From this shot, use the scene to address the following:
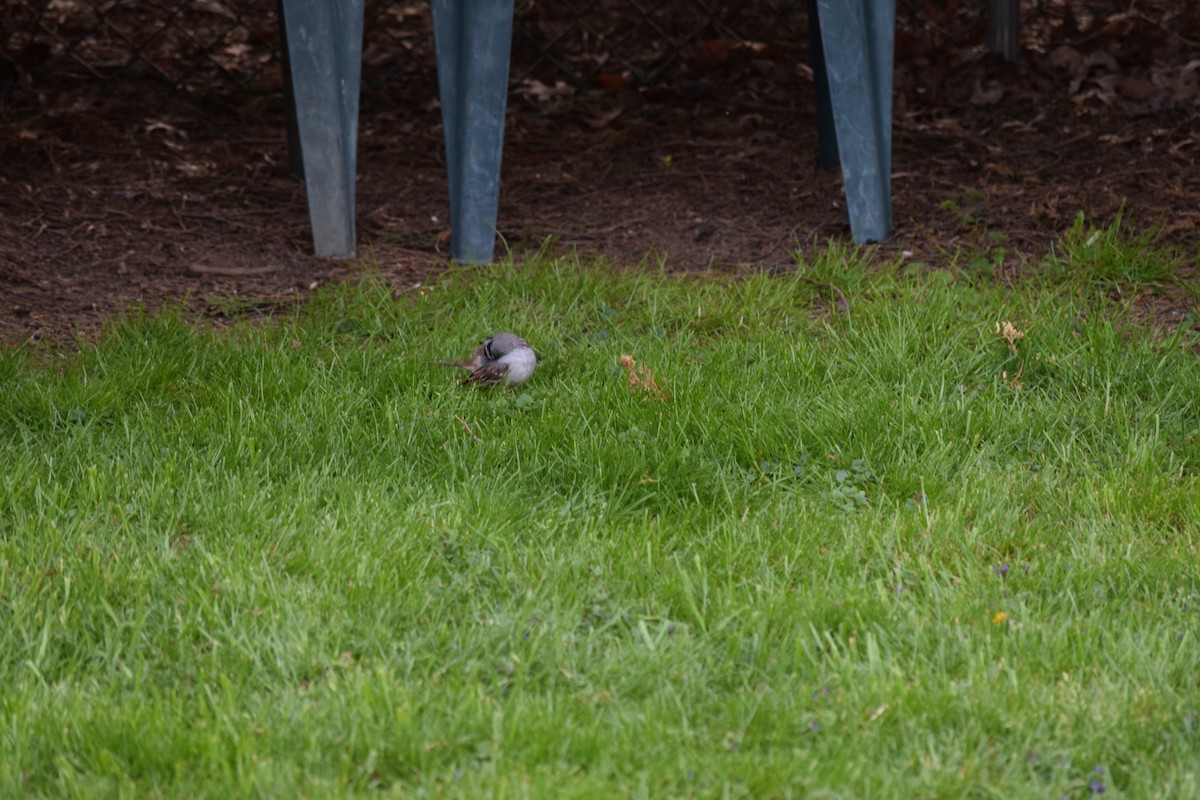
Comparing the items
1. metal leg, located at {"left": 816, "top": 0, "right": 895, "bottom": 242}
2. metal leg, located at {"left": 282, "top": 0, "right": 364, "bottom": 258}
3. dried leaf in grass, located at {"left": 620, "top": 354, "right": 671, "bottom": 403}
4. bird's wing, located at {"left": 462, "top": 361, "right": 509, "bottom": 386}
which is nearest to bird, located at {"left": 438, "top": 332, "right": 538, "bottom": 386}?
bird's wing, located at {"left": 462, "top": 361, "right": 509, "bottom": 386}

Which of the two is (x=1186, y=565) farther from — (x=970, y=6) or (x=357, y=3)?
(x=970, y=6)

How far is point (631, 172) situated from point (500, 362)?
7.51 ft

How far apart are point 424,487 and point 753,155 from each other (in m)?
3.22

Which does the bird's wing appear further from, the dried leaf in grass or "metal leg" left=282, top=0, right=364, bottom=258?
"metal leg" left=282, top=0, right=364, bottom=258

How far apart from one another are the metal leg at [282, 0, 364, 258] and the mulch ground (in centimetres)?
17

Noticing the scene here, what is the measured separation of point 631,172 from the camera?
5.83 meters

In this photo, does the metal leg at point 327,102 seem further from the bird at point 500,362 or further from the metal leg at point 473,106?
the bird at point 500,362

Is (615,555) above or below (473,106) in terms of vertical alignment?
below

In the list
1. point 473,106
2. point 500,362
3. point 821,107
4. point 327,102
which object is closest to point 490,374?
point 500,362

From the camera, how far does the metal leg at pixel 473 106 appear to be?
4711 mm

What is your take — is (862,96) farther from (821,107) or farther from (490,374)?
(490,374)

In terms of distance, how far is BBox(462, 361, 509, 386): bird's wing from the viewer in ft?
12.3

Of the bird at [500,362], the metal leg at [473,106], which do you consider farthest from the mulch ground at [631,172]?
the bird at [500,362]

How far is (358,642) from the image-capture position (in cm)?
256
